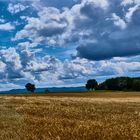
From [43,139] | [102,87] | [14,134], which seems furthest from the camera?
[102,87]

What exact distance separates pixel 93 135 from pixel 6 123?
18.8ft

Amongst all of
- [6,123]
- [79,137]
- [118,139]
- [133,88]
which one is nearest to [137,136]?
[118,139]

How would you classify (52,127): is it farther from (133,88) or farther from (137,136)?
(133,88)

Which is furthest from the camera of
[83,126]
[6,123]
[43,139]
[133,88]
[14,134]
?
[133,88]

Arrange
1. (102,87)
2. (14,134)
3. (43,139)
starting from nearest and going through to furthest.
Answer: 1. (43,139)
2. (14,134)
3. (102,87)

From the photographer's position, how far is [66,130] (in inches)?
690

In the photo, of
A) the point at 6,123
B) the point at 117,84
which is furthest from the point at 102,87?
the point at 6,123

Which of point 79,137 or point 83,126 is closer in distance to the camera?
point 79,137

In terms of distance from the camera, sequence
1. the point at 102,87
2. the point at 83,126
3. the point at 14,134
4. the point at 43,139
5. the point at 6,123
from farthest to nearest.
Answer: the point at 102,87, the point at 6,123, the point at 83,126, the point at 14,134, the point at 43,139

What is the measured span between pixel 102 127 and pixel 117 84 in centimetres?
14163

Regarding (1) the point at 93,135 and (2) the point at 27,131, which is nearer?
(1) the point at 93,135

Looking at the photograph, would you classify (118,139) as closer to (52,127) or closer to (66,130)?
(66,130)

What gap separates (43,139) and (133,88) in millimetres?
138394

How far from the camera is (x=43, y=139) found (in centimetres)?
1575
